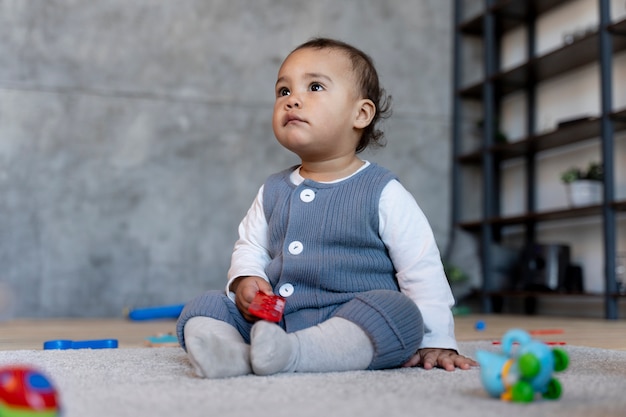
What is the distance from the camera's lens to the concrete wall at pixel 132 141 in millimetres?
3180

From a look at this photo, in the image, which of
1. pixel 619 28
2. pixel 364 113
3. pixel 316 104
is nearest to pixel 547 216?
pixel 619 28

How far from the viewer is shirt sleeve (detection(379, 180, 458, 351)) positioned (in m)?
1.21

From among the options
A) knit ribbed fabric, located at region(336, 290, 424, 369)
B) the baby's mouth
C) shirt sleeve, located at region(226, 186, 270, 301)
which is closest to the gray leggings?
knit ribbed fabric, located at region(336, 290, 424, 369)

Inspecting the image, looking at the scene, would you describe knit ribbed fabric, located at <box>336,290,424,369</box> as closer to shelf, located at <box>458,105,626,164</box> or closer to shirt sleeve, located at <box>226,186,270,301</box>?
shirt sleeve, located at <box>226,186,270,301</box>

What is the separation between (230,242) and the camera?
11.3 feet

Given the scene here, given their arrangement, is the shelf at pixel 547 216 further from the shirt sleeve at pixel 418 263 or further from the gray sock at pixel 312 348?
the gray sock at pixel 312 348

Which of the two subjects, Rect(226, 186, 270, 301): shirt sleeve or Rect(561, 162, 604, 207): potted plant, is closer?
Rect(226, 186, 270, 301): shirt sleeve

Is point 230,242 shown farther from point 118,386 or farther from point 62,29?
point 118,386

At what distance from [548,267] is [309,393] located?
8.73ft

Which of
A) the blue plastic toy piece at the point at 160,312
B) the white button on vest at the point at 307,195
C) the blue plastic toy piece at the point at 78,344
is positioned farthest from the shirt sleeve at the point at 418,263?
the blue plastic toy piece at the point at 160,312

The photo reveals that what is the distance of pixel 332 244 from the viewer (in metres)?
Answer: 1.28

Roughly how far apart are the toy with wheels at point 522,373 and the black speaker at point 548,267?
101 inches

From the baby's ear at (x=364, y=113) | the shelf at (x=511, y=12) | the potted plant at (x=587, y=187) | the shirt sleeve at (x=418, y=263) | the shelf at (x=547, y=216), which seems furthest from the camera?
the shelf at (x=511, y=12)

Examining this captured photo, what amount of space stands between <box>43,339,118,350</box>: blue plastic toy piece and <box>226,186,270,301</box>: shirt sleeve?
377mm
